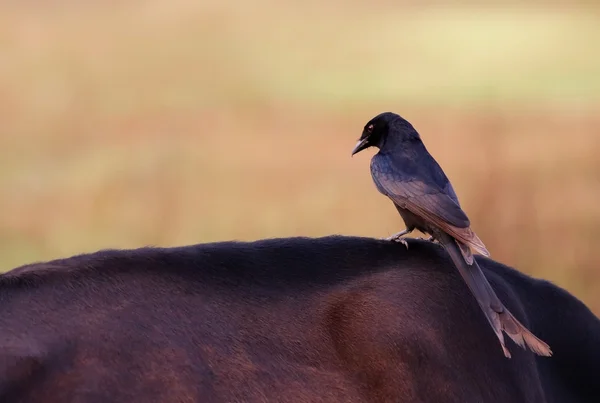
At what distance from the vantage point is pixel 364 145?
10.2ft

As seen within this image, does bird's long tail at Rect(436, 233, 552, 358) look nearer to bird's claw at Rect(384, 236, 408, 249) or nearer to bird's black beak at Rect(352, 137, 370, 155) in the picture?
bird's claw at Rect(384, 236, 408, 249)

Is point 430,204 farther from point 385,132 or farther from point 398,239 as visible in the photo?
point 385,132

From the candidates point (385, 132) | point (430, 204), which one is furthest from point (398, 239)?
point (385, 132)

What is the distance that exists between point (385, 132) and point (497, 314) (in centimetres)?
86

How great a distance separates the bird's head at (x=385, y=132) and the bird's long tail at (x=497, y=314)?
1.91 feet

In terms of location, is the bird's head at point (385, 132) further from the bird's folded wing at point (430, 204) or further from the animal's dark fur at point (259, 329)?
the animal's dark fur at point (259, 329)

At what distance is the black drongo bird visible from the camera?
2.35 metres

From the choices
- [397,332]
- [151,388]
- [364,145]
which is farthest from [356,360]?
[364,145]

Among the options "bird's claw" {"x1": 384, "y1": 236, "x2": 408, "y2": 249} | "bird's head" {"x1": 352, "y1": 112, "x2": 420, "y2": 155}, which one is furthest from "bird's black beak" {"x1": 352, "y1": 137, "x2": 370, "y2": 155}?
"bird's claw" {"x1": 384, "y1": 236, "x2": 408, "y2": 249}

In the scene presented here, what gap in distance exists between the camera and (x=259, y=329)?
2.28m

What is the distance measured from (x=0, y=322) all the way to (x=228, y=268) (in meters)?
0.58

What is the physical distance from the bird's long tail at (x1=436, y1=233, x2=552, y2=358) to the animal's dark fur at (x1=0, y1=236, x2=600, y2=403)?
0.23ft

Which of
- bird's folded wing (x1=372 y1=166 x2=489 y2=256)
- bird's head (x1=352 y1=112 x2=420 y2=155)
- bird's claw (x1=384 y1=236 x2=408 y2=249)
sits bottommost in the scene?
bird's claw (x1=384 y1=236 x2=408 y2=249)

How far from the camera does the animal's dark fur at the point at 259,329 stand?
6.92 ft
